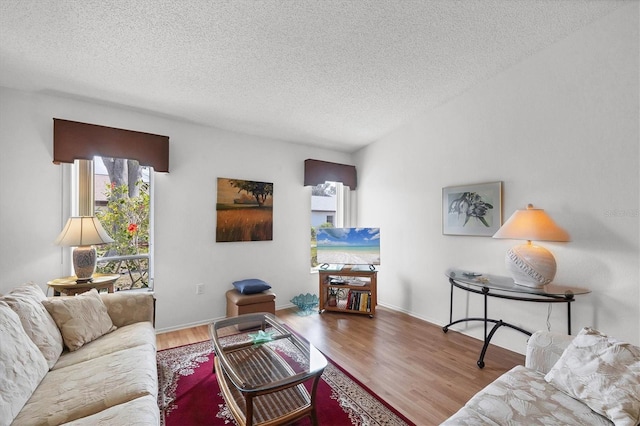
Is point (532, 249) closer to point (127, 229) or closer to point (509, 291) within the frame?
point (509, 291)

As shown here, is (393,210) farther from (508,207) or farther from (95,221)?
(95,221)

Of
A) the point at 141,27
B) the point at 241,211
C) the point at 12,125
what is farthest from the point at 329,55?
the point at 12,125

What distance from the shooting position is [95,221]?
8.63 feet

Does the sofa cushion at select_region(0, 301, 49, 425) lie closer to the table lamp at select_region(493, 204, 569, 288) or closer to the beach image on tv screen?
the beach image on tv screen

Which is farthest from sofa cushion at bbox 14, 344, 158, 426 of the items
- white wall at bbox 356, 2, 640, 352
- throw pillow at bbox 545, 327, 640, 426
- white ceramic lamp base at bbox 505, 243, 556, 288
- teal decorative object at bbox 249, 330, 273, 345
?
white wall at bbox 356, 2, 640, 352

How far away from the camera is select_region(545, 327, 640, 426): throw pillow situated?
1.22 m

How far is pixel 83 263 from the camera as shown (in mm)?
2533

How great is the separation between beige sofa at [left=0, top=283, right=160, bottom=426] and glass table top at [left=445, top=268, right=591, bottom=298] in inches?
100

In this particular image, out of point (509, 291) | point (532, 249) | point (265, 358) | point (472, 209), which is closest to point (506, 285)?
point (509, 291)

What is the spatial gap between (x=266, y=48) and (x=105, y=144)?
1961mm

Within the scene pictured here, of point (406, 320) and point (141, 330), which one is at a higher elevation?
point (141, 330)

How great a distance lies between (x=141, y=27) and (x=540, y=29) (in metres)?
3.04

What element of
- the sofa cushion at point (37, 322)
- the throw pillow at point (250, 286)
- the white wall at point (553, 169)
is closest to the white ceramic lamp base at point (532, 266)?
the white wall at point (553, 169)

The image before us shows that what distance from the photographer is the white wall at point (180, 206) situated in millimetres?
2586
